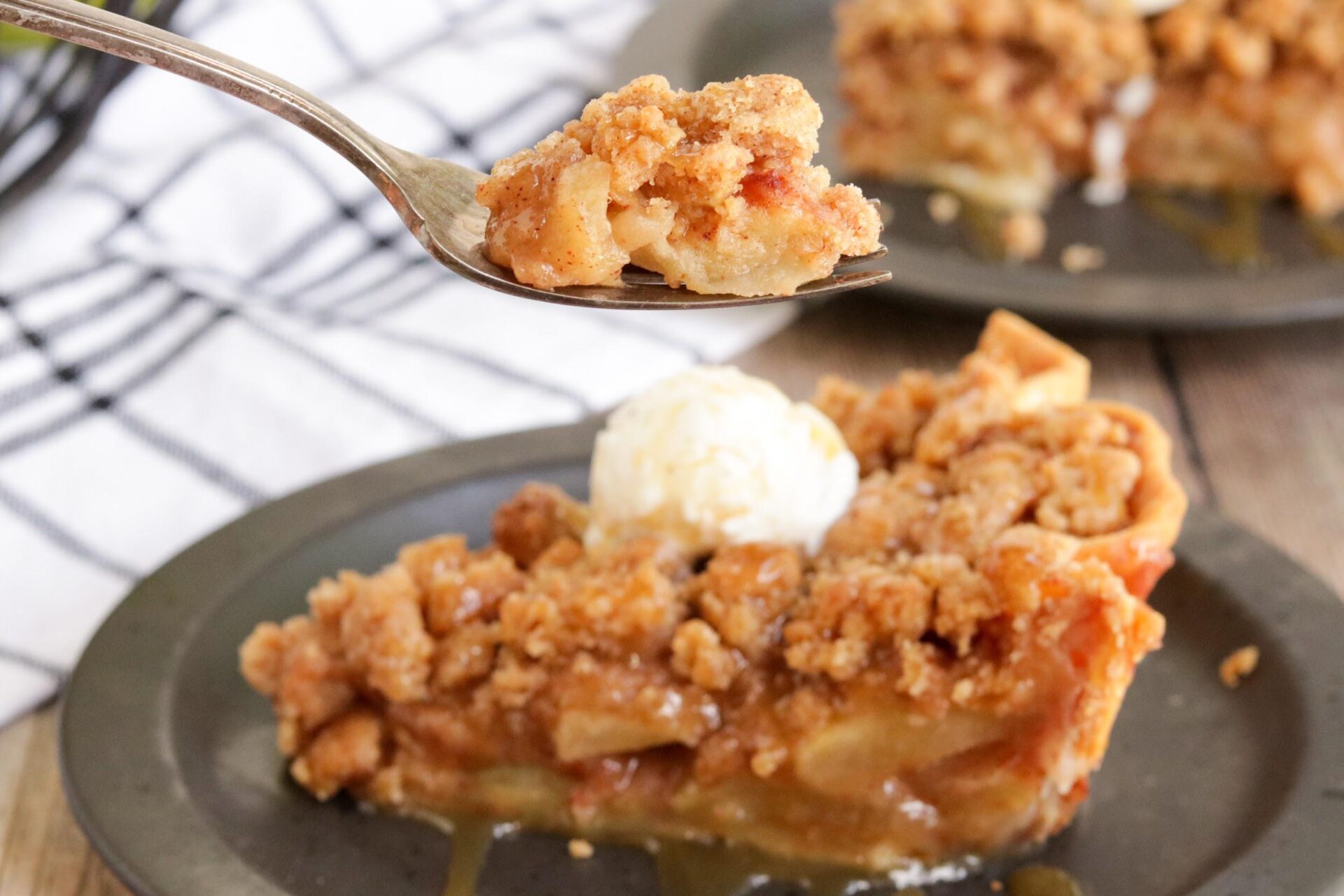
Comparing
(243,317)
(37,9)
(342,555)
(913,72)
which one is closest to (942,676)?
(342,555)

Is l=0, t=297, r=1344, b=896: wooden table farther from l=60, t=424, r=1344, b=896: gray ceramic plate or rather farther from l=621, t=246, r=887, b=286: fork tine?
l=621, t=246, r=887, b=286: fork tine

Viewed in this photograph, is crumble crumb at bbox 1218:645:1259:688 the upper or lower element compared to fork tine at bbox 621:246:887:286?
lower

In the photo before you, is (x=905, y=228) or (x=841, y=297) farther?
(x=905, y=228)

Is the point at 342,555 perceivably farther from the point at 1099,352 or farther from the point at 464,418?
the point at 1099,352

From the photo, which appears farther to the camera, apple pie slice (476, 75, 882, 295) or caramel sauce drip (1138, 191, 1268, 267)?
caramel sauce drip (1138, 191, 1268, 267)

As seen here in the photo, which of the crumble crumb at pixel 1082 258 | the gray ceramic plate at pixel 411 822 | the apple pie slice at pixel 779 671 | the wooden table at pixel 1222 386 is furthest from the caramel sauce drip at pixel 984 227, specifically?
the apple pie slice at pixel 779 671

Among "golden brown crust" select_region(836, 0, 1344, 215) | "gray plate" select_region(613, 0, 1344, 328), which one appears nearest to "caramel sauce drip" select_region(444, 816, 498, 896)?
"gray plate" select_region(613, 0, 1344, 328)

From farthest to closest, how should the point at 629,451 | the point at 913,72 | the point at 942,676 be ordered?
the point at 913,72, the point at 629,451, the point at 942,676
